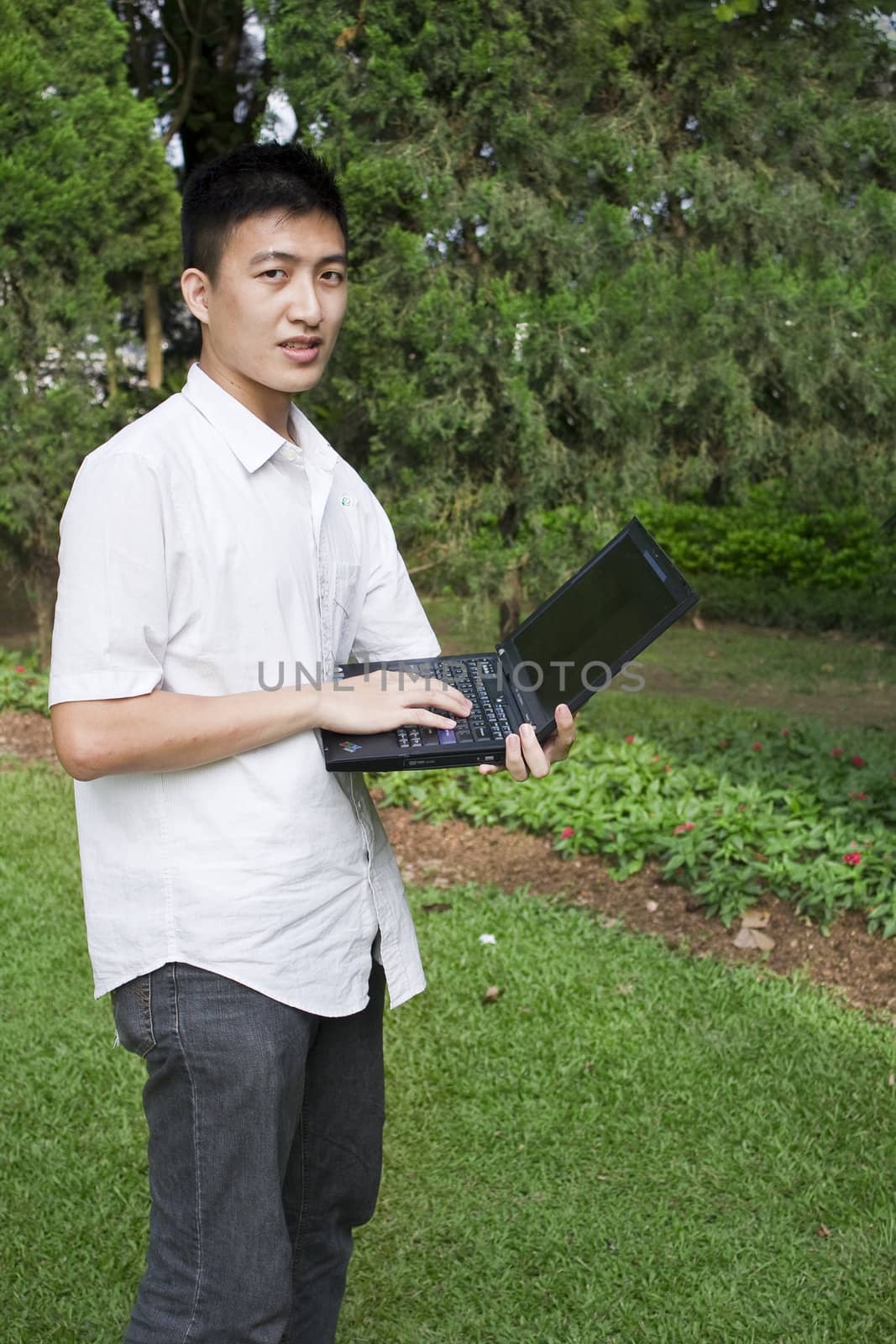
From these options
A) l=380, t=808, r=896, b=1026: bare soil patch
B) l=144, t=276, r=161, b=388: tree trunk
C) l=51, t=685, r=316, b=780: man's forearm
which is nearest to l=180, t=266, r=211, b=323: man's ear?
l=51, t=685, r=316, b=780: man's forearm

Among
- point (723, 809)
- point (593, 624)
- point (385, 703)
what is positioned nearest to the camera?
point (385, 703)

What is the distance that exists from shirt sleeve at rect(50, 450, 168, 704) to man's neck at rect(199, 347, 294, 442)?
0.83 ft

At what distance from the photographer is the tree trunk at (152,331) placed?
761cm

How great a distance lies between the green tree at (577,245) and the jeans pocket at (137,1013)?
4.91 metres

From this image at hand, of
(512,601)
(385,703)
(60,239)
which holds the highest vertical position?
(60,239)

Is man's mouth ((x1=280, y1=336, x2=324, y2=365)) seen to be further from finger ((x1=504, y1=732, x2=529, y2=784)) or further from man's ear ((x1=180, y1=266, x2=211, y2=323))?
finger ((x1=504, y1=732, x2=529, y2=784))

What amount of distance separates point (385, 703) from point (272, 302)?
1.81 ft

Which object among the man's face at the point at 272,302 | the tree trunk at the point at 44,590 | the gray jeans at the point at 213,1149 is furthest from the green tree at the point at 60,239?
the gray jeans at the point at 213,1149

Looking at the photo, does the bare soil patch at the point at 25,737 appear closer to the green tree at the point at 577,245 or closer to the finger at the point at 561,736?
the green tree at the point at 577,245

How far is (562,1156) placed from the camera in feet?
10.3

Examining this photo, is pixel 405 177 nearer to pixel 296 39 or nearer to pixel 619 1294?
pixel 296 39

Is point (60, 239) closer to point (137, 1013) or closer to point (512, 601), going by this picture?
point (512, 601)

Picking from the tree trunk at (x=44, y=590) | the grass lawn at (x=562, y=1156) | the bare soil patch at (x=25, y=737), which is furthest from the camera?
the tree trunk at (x=44, y=590)

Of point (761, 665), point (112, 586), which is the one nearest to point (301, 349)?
point (112, 586)
